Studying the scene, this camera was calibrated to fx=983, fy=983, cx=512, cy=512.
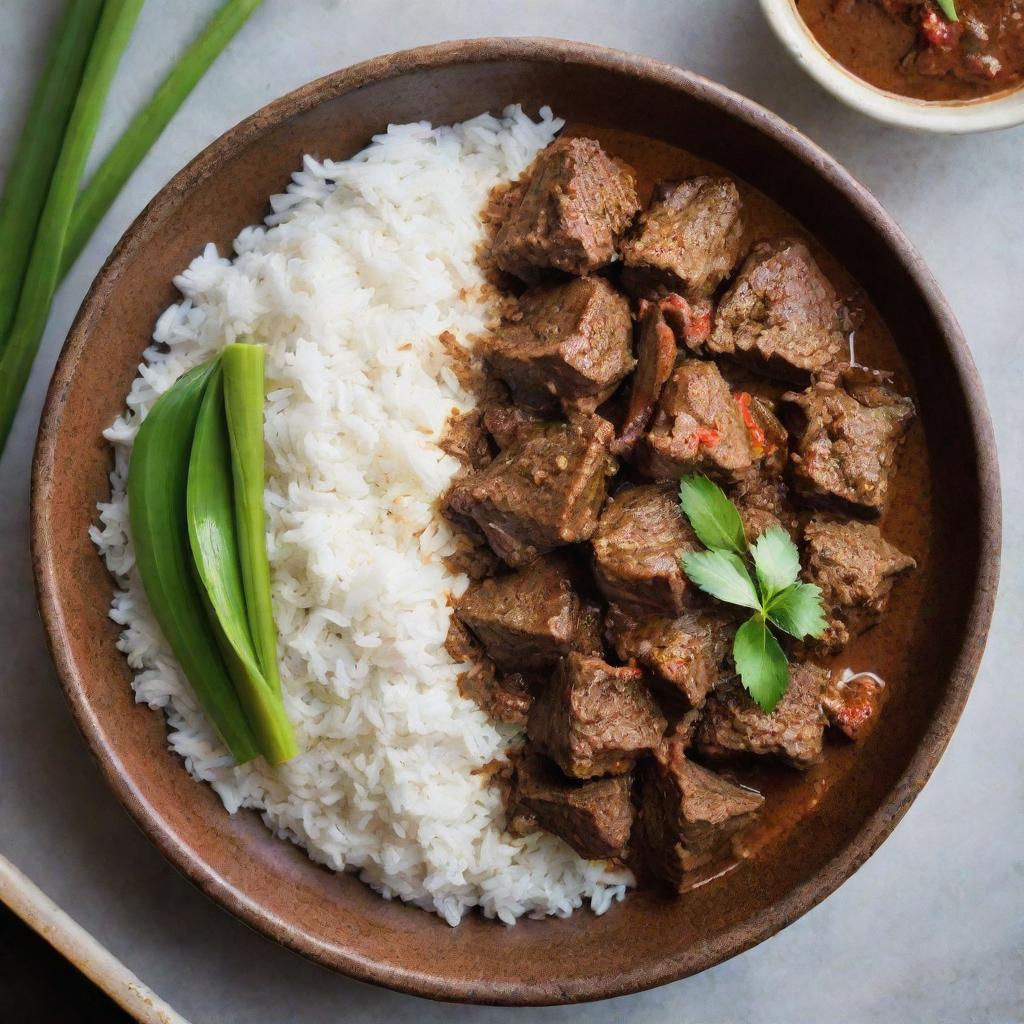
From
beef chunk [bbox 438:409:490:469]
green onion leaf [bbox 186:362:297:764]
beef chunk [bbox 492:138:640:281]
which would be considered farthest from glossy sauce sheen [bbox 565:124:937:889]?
green onion leaf [bbox 186:362:297:764]

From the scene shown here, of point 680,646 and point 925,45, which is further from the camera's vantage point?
point 925,45

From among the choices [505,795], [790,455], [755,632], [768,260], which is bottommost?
[505,795]

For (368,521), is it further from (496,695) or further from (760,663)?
(760,663)

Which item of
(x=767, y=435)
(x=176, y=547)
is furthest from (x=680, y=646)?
(x=176, y=547)

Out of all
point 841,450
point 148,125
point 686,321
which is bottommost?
point 841,450

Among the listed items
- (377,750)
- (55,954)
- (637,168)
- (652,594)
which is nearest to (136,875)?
(55,954)

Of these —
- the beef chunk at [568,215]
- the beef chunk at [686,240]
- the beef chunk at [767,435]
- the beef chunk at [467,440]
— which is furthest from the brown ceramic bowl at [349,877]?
the beef chunk at [467,440]

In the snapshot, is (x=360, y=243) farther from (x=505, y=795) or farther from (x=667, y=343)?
(x=505, y=795)

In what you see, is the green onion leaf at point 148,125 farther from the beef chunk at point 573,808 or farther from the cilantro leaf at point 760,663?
the cilantro leaf at point 760,663
